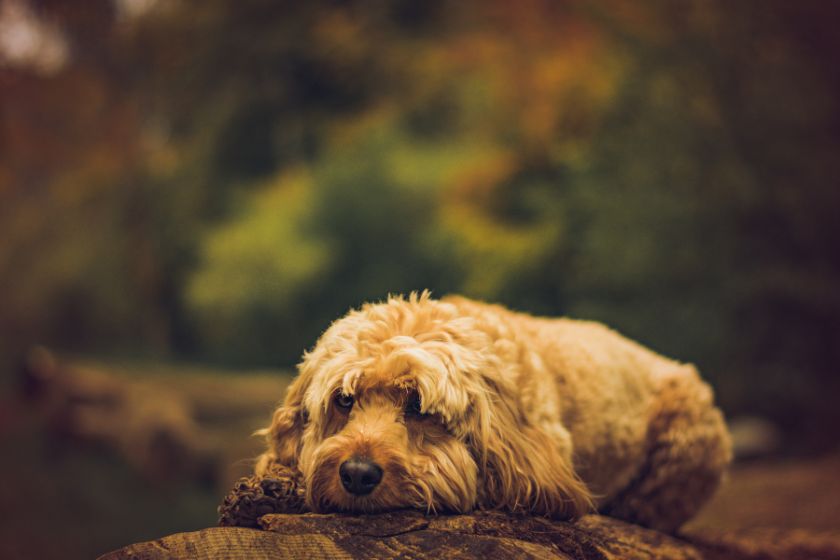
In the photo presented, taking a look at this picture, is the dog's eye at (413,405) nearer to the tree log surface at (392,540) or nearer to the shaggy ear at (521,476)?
the shaggy ear at (521,476)

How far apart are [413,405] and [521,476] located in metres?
0.54

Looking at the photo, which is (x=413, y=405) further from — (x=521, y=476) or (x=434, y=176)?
(x=434, y=176)

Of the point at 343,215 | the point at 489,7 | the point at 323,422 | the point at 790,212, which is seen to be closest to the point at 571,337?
the point at 323,422

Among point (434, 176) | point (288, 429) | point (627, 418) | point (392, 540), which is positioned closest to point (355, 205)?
point (434, 176)

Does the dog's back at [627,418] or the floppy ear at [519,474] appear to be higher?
the dog's back at [627,418]

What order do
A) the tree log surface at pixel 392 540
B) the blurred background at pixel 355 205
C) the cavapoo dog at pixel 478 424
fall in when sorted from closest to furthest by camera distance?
the tree log surface at pixel 392 540 → the cavapoo dog at pixel 478 424 → the blurred background at pixel 355 205

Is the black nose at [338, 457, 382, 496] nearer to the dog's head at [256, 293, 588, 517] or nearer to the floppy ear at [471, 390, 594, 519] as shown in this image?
the dog's head at [256, 293, 588, 517]

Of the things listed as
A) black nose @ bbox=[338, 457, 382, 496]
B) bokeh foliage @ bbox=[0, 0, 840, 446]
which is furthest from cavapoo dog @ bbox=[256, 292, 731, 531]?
bokeh foliage @ bbox=[0, 0, 840, 446]

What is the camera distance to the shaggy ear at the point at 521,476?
3.28 meters

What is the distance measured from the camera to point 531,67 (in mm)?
14711

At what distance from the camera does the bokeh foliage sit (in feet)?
34.4

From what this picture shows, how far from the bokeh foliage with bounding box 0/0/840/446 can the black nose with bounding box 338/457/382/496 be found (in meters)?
7.85

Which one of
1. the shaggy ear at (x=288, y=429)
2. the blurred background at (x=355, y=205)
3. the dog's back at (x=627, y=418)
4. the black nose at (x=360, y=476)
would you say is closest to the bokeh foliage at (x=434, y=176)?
the blurred background at (x=355, y=205)

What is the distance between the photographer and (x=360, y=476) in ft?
9.59
